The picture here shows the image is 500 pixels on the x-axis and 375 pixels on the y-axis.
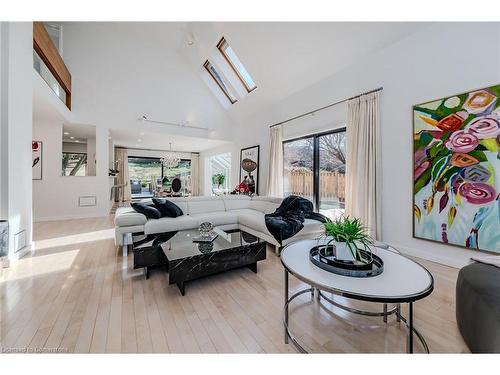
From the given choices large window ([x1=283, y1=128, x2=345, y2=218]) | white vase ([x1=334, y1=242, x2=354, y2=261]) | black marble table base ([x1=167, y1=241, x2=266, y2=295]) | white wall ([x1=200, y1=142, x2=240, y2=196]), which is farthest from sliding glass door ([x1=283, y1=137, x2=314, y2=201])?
white vase ([x1=334, y1=242, x2=354, y2=261])

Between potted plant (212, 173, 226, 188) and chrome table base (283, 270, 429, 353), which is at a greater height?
potted plant (212, 173, 226, 188)

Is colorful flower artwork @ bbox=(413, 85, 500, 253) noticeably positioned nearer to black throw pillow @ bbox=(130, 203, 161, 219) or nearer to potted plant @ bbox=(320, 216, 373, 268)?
potted plant @ bbox=(320, 216, 373, 268)

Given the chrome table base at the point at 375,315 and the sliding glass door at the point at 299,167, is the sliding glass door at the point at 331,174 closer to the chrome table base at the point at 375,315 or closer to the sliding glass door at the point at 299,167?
the sliding glass door at the point at 299,167

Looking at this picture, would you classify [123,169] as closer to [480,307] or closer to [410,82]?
[410,82]

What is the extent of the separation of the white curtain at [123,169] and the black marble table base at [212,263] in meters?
8.19

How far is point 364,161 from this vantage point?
127 inches

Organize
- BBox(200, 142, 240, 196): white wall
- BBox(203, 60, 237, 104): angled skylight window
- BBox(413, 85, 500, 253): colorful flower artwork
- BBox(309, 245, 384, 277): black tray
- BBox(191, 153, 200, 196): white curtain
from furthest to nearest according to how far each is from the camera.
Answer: BBox(191, 153, 200, 196): white curtain
BBox(200, 142, 240, 196): white wall
BBox(203, 60, 237, 104): angled skylight window
BBox(413, 85, 500, 253): colorful flower artwork
BBox(309, 245, 384, 277): black tray

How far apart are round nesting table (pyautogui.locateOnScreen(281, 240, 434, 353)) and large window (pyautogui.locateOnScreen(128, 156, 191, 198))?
8.58 m

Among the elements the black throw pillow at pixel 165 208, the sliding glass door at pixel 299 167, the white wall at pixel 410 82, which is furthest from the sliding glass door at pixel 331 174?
the black throw pillow at pixel 165 208

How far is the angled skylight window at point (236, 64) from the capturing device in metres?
5.03

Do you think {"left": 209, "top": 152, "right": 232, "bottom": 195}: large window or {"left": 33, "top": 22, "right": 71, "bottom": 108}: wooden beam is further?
{"left": 209, "top": 152, "right": 232, "bottom": 195}: large window

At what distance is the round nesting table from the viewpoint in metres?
1.00

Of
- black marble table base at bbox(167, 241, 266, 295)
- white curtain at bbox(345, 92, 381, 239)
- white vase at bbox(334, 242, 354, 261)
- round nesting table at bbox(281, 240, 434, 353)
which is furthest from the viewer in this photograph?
white curtain at bbox(345, 92, 381, 239)

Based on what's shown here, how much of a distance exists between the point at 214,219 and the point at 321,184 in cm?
229
